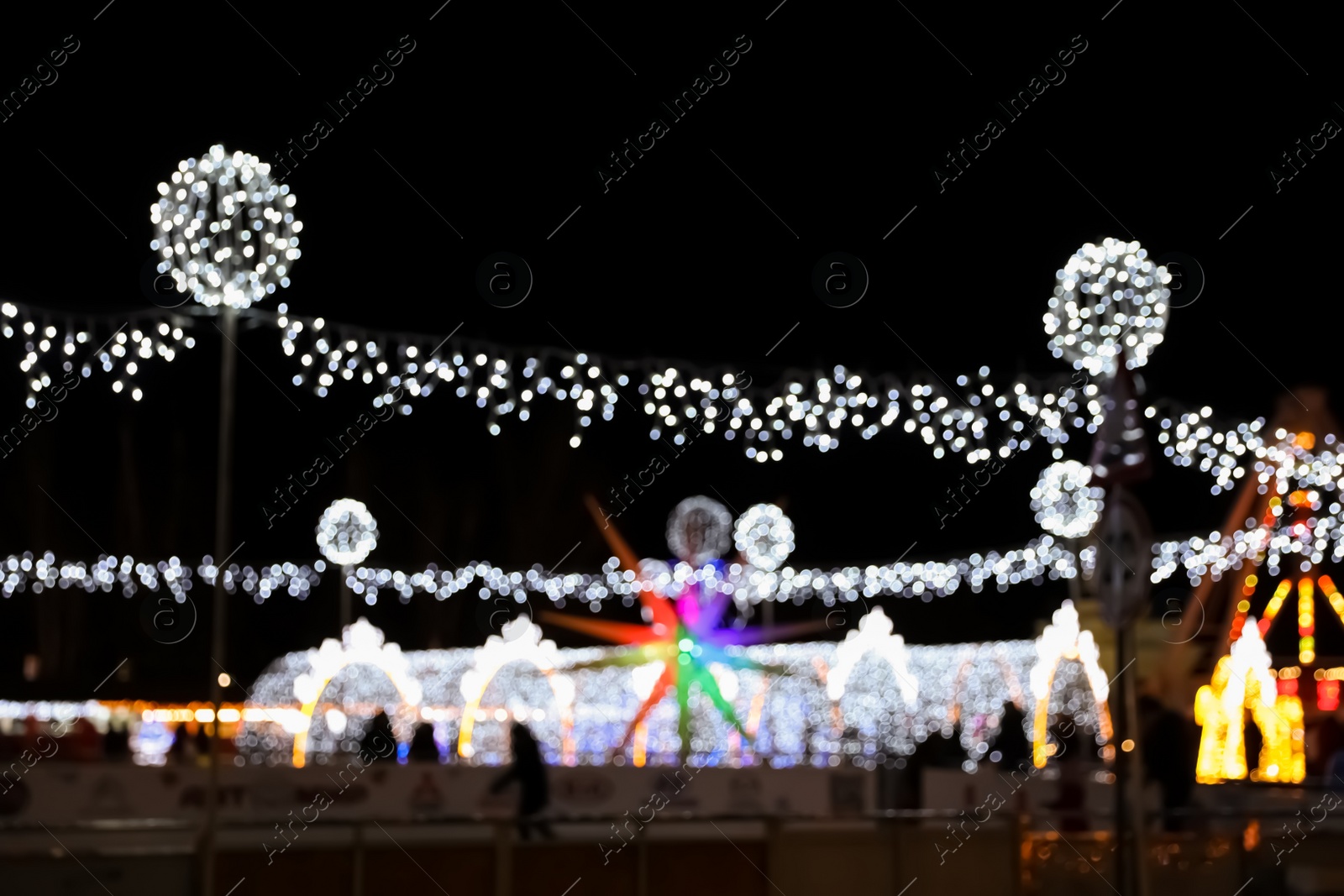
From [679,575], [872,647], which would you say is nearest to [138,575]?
[679,575]

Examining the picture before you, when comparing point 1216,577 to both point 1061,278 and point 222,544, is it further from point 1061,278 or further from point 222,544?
point 222,544

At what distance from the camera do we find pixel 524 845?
1133 centimetres

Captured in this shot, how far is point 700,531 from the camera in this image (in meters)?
21.9

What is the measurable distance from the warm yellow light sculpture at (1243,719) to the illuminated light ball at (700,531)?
24.2ft

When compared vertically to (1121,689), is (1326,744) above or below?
above

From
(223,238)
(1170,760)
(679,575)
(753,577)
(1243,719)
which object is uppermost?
(753,577)

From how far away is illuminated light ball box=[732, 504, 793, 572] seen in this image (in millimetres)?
23109

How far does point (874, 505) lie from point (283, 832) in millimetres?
33720

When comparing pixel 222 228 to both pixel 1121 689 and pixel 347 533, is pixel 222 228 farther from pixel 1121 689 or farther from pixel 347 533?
pixel 347 533

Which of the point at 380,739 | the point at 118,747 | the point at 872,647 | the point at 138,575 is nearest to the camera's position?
the point at 380,739

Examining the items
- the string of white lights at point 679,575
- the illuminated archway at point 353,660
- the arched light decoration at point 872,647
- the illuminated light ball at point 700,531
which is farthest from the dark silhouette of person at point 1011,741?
A: the illuminated archway at point 353,660

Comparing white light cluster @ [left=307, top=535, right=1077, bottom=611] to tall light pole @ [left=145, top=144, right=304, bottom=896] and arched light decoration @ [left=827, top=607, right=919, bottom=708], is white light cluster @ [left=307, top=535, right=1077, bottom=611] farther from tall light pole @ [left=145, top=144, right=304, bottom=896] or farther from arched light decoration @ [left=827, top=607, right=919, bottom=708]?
tall light pole @ [left=145, top=144, right=304, bottom=896]

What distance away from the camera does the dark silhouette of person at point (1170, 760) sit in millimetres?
12094

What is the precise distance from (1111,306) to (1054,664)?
19.3m
